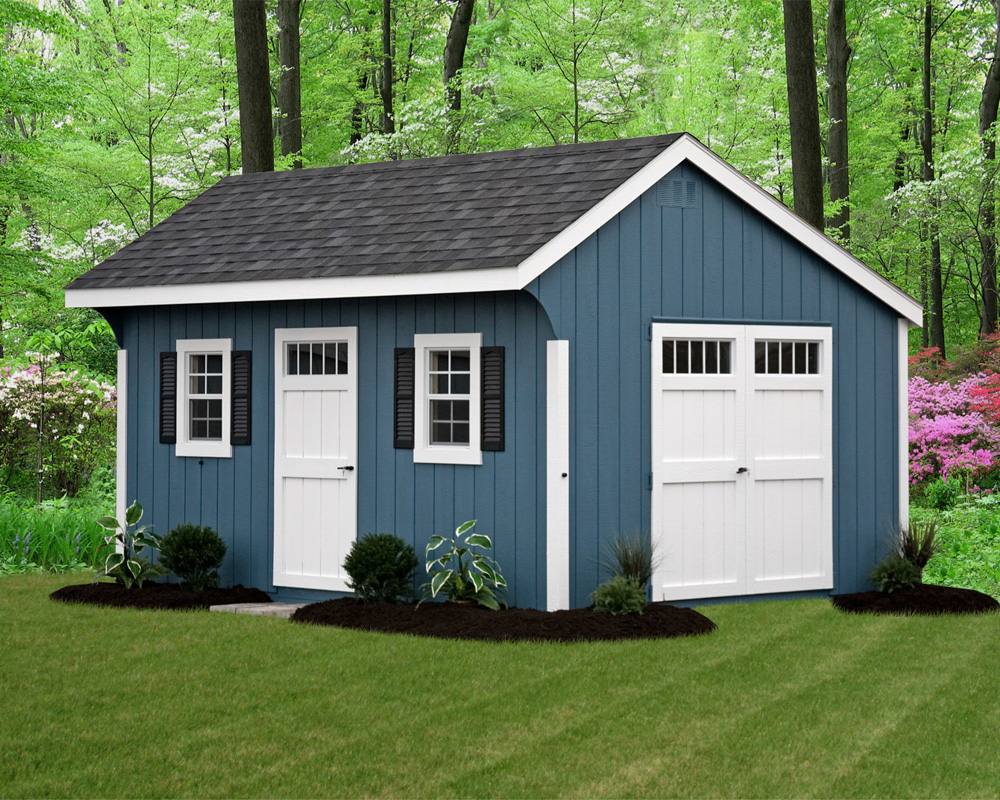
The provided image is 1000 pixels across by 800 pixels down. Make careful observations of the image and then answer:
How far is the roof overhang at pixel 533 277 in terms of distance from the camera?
8.79 m

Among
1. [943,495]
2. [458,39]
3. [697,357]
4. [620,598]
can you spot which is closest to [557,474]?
[620,598]

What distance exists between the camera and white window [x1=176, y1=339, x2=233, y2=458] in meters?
10.5

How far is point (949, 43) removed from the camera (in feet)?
88.4

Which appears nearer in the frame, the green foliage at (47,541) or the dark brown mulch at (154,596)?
the dark brown mulch at (154,596)

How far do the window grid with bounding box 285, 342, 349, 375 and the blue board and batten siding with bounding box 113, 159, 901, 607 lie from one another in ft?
0.56

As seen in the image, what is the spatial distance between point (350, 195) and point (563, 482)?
3556 millimetres

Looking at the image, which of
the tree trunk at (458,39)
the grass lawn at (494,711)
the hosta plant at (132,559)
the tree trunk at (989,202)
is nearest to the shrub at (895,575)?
the grass lawn at (494,711)

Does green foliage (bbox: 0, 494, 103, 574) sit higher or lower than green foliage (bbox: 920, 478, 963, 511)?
lower

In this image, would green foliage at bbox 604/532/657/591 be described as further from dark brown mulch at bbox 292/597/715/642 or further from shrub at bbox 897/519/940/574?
shrub at bbox 897/519/940/574

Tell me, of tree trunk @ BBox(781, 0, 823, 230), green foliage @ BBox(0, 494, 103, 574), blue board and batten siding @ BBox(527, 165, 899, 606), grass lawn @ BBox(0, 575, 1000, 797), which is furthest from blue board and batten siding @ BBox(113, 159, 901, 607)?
tree trunk @ BBox(781, 0, 823, 230)

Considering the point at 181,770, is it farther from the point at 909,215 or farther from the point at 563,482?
the point at 909,215

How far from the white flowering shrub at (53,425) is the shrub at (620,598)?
26.6ft

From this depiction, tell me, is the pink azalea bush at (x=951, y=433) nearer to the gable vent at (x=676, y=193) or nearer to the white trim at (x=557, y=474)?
the gable vent at (x=676, y=193)

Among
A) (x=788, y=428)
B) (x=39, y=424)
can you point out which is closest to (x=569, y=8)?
(x=39, y=424)
